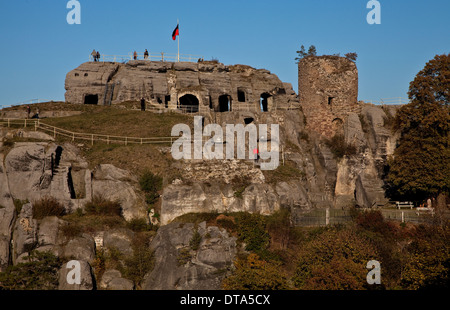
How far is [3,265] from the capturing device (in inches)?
1532

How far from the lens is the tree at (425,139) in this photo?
48156mm

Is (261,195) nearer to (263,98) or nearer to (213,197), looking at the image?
(213,197)

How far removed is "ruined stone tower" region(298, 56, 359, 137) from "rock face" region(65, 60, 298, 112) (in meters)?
2.61

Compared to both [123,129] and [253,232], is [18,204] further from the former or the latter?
[253,232]

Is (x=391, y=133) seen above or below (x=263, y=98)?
below

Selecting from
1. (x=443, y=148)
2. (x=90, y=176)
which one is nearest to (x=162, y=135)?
(x=90, y=176)

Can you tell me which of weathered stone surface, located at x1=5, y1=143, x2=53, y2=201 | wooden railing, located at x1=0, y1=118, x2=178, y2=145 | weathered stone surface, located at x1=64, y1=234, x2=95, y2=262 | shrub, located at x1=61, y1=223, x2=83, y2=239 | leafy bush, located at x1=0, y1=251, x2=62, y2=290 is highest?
wooden railing, located at x1=0, y1=118, x2=178, y2=145

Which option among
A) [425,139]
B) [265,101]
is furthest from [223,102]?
[425,139]

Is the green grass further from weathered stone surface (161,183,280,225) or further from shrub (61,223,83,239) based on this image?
shrub (61,223,83,239)

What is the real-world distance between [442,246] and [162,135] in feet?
83.8

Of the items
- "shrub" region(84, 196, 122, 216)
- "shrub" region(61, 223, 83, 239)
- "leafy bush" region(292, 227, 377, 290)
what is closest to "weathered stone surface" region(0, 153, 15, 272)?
"shrub" region(61, 223, 83, 239)

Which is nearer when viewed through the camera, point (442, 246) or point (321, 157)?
point (442, 246)

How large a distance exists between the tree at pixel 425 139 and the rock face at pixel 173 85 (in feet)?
51.1

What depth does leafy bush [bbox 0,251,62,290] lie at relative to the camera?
1449 inches
